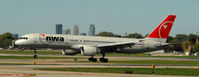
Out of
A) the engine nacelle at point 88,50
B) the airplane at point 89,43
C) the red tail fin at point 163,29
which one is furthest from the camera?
the red tail fin at point 163,29

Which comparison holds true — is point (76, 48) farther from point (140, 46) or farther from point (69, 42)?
point (140, 46)

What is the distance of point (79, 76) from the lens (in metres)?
28.8

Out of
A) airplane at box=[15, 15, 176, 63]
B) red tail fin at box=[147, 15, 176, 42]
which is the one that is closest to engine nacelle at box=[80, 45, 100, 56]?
airplane at box=[15, 15, 176, 63]

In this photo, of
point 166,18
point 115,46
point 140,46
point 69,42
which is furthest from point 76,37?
point 166,18

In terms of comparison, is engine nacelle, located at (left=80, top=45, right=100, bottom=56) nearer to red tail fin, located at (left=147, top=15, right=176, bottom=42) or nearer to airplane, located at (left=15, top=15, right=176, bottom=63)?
airplane, located at (left=15, top=15, right=176, bottom=63)

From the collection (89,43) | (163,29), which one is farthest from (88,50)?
(163,29)

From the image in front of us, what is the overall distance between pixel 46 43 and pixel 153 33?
18.4 meters

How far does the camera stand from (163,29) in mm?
60469

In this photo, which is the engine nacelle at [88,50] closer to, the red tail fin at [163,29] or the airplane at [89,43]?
the airplane at [89,43]

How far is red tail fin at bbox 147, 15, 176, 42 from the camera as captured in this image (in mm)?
60312

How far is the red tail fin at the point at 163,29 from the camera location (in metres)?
60.3

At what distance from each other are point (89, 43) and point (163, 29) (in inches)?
516

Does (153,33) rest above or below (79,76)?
above

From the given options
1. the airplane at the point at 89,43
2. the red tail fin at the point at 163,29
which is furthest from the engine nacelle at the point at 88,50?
the red tail fin at the point at 163,29
